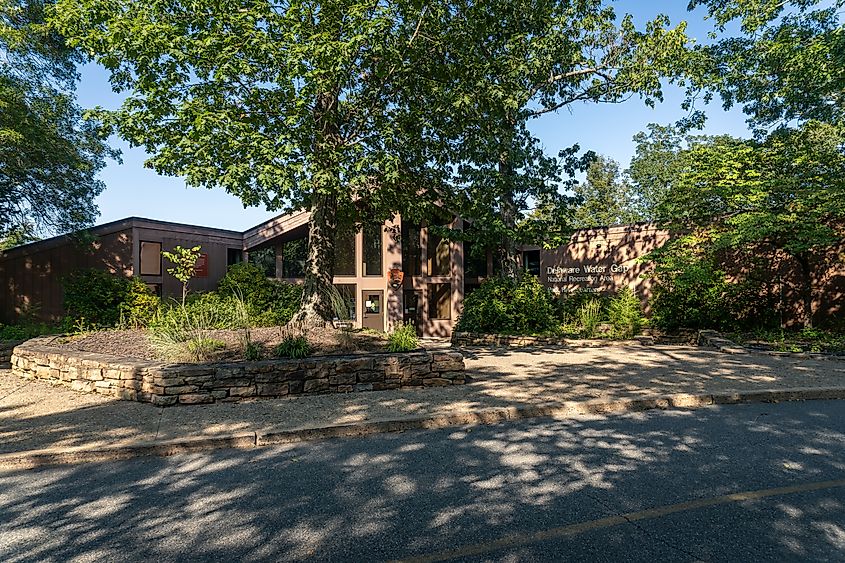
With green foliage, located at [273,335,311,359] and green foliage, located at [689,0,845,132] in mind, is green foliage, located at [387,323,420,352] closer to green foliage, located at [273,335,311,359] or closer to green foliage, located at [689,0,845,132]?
green foliage, located at [273,335,311,359]

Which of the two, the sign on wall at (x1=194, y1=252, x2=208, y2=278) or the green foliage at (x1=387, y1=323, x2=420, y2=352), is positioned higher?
the sign on wall at (x1=194, y1=252, x2=208, y2=278)

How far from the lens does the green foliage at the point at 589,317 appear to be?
16.2 metres

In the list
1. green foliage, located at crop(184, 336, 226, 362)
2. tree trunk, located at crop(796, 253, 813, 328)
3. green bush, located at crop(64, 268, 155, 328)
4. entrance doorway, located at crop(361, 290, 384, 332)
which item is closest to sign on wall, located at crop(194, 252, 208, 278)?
green bush, located at crop(64, 268, 155, 328)

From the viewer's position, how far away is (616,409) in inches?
277

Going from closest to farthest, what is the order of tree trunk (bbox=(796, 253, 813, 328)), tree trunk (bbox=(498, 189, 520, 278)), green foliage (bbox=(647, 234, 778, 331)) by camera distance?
tree trunk (bbox=(796, 253, 813, 328)) → green foliage (bbox=(647, 234, 778, 331)) → tree trunk (bbox=(498, 189, 520, 278))

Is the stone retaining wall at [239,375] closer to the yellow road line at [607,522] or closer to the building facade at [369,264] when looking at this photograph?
the yellow road line at [607,522]

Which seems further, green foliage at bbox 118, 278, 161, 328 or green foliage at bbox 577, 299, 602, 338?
green foliage at bbox 577, 299, 602, 338

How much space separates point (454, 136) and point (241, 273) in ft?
33.7

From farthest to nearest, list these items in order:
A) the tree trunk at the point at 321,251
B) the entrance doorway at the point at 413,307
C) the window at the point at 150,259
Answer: the entrance doorway at the point at 413,307 < the window at the point at 150,259 < the tree trunk at the point at 321,251

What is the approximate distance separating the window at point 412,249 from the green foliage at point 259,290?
526cm

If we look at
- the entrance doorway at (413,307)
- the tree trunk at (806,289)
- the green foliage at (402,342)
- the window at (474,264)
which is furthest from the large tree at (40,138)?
the tree trunk at (806,289)

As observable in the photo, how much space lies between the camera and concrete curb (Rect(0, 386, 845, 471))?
511cm

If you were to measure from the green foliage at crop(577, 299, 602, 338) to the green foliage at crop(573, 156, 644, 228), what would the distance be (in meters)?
26.4

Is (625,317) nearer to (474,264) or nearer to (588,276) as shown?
(588,276)
